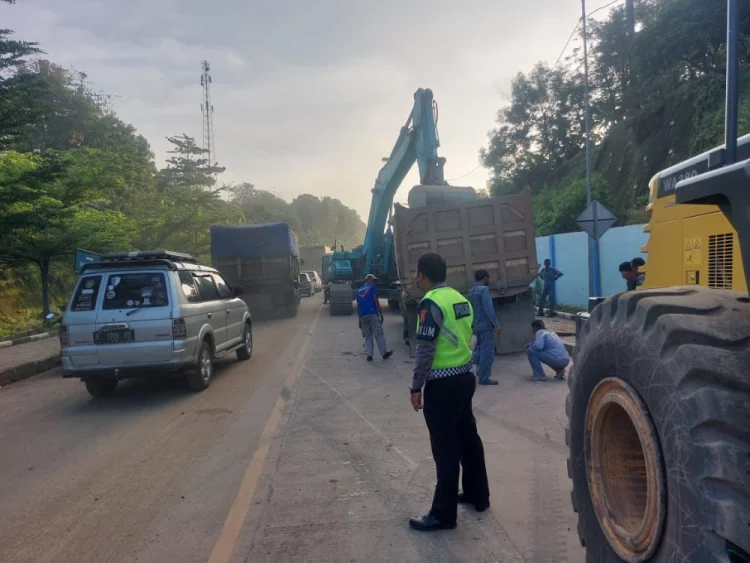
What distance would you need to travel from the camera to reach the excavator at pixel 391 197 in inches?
552

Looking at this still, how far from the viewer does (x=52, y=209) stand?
15.2m

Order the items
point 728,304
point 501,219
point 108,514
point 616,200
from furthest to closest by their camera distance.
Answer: point 616,200
point 501,219
point 108,514
point 728,304

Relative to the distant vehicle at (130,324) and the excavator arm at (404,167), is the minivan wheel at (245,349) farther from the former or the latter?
the excavator arm at (404,167)

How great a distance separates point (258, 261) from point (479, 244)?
12053mm

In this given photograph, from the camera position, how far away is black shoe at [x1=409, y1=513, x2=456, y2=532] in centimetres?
406

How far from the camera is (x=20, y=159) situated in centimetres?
1520

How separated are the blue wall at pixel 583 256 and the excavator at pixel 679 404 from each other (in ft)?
36.1

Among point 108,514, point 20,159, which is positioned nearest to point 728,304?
point 108,514

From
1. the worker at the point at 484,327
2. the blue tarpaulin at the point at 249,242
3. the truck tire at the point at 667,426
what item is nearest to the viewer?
the truck tire at the point at 667,426

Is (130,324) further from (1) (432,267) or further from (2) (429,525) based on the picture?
(2) (429,525)

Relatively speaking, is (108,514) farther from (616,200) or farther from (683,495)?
(616,200)

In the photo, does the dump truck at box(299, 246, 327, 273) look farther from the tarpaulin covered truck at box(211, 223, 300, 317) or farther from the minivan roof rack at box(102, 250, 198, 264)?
the minivan roof rack at box(102, 250, 198, 264)

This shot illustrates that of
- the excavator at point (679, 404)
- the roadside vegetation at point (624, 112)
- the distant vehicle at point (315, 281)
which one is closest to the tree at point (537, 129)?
the roadside vegetation at point (624, 112)

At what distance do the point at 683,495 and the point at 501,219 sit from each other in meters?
9.43
